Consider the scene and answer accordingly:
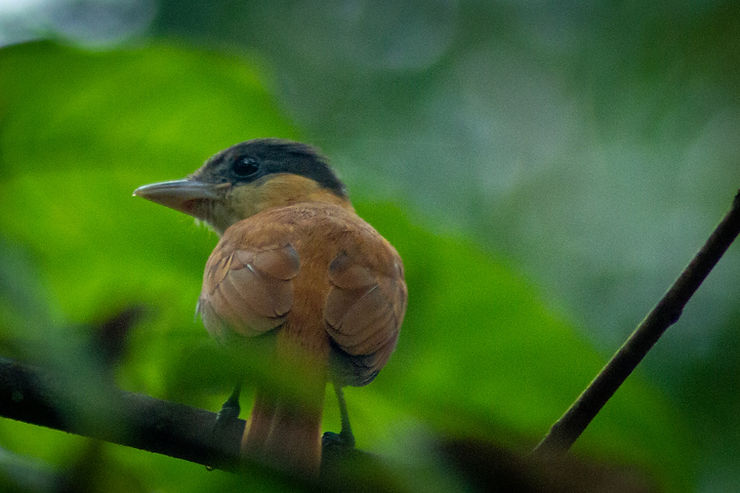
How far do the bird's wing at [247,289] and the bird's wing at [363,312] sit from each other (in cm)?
13

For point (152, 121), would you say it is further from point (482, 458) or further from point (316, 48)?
point (316, 48)

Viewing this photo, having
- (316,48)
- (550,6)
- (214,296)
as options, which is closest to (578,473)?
(214,296)

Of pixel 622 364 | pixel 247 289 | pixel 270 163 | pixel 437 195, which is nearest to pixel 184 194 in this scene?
pixel 270 163

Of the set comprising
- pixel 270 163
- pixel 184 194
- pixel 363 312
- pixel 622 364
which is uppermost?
pixel 270 163

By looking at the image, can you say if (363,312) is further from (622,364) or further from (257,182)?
(257,182)

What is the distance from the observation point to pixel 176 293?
162 centimetres

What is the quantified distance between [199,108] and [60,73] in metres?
0.67

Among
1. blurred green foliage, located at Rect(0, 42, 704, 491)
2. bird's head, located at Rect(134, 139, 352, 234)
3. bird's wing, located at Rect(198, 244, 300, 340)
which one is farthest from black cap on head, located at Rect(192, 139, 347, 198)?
blurred green foliage, located at Rect(0, 42, 704, 491)

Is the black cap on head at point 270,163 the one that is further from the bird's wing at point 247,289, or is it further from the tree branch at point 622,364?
the tree branch at point 622,364

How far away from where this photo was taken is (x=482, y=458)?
0.62m

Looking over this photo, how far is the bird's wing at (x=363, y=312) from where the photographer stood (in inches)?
83.4

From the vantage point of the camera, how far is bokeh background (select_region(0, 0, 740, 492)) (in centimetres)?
89

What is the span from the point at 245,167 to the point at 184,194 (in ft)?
1.92

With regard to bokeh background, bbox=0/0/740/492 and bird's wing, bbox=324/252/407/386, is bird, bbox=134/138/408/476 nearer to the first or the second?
bird's wing, bbox=324/252/407/386
